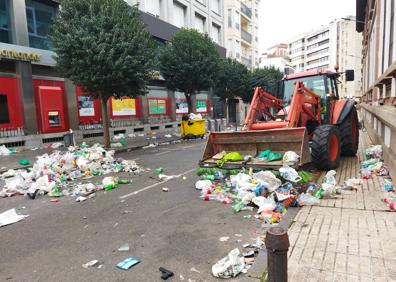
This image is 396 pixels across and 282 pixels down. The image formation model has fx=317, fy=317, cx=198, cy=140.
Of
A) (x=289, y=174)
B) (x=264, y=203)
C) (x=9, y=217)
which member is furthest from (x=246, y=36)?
(x=9, y=217)

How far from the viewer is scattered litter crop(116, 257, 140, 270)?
11.4ft

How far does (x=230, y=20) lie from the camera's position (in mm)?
40188

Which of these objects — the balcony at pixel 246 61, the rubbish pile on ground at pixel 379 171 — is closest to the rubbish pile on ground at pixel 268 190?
the rubbish pile on ground at pixel 379 171

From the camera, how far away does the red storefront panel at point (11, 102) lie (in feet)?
47.3

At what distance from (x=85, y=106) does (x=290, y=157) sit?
595 inches

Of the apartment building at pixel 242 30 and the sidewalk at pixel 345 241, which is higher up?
the apartment building at pixel 242 30

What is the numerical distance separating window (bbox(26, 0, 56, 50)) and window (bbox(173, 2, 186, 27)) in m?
12.5

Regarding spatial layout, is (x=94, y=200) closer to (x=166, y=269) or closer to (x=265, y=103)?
(x=166, y=269)

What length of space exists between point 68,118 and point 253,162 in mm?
13789

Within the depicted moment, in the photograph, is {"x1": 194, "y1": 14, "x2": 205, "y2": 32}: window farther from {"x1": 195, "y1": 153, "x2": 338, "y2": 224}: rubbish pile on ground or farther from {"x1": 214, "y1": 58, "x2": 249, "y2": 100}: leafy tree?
{"x1": 195, "y1": 153, "x2": 338, "y2": 224}: rubbish pile on ground

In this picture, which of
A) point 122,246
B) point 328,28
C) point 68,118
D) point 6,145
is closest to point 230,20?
point 68,118

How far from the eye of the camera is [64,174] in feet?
28.6

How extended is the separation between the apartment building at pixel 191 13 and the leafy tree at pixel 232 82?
16.6 feet

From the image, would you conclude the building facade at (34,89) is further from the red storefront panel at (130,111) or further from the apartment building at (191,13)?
the apartment building at (191,13)
